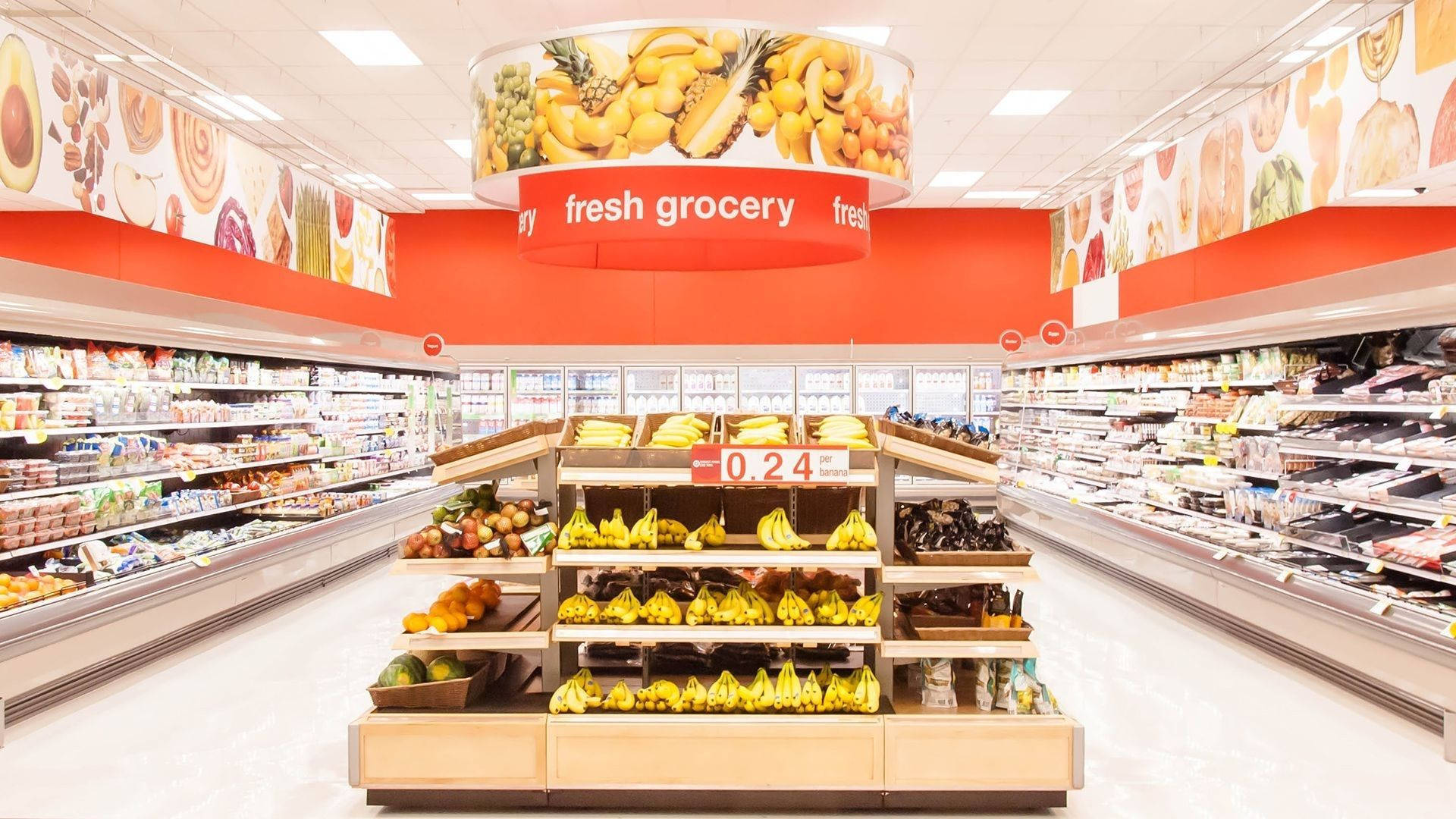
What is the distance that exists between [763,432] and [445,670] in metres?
1.63

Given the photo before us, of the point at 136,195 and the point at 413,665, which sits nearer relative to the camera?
the point at 413,665

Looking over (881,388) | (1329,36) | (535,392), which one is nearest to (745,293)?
(881,388)

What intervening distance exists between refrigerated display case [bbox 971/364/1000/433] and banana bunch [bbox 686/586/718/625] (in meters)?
7.94

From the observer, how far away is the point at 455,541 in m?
3.72

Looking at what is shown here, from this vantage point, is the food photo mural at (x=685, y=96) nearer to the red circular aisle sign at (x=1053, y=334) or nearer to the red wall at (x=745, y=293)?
the red circular aisle sign at (x=1053, y=334)

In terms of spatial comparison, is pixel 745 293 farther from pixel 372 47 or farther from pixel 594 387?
pixel 372 47

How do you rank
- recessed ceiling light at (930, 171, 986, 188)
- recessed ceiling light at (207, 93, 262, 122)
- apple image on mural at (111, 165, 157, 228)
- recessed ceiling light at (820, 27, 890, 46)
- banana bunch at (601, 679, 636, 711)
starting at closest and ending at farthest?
1. banana bunch at (601, 679, 636, 711)
2. apple image on mural at (111, 165, 157, 228)
3. recessed ceiling light at (820, 27, 890, 46)
4. recessed ceiling light at (207, 93, 262, 122)
5. recessed ceiling light at (930, 171, 986, 188)

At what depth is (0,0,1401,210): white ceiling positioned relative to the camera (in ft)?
19.7

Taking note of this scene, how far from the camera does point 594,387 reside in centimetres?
1095

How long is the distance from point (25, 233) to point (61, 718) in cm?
818

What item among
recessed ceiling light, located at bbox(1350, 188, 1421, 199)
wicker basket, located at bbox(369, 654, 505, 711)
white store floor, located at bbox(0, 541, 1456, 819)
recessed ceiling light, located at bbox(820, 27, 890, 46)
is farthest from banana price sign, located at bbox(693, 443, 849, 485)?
recessed ceiling light, located at bbox(1350, 188, 1421, 199)

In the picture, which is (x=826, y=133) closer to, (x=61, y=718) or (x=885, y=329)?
(x=61, y=718)

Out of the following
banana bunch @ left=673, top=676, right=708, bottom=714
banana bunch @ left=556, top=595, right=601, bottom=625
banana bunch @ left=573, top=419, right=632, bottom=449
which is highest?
banana bunch @ left=573, top=419, right=632, bottom=449

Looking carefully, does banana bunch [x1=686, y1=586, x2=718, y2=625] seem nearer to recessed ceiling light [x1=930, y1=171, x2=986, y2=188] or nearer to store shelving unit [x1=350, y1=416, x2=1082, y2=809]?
store shelving unit [x1=350, y1=416, x2=1082, y2=809]
